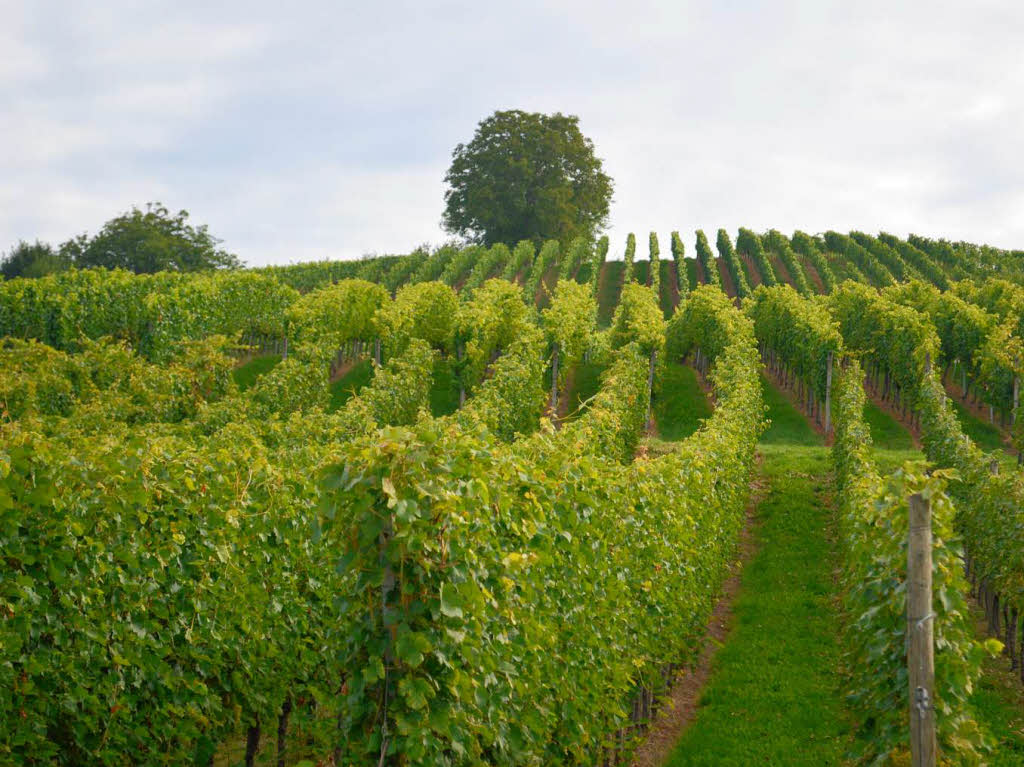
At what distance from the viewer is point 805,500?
72.9 ft

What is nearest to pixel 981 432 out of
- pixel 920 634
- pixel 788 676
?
pixel 788 676

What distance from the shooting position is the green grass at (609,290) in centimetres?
6616

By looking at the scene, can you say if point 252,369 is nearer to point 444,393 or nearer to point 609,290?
point 444,393

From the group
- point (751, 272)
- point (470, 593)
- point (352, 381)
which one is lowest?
point (470, 593)

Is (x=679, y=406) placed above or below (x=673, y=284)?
below

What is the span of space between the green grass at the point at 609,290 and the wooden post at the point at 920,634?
57.1 meters

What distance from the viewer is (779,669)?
12.7 meters

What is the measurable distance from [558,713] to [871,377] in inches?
1534

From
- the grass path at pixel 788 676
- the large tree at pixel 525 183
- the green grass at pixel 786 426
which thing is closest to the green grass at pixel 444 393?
the green grass at pixel 786 426

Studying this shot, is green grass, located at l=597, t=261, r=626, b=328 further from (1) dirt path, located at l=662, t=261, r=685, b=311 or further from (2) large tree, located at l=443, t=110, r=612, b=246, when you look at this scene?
(2) large tree, located at l=443, t=110, r=612, b=246

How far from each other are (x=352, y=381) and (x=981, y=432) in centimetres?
2526

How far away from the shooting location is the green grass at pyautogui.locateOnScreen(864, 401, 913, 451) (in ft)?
103

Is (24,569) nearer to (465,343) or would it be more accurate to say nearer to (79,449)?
(79,449)

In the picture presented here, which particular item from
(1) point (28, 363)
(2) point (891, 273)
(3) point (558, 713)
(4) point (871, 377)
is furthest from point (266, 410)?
(2) point (891, 273)
